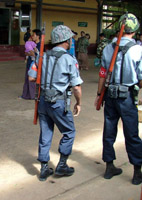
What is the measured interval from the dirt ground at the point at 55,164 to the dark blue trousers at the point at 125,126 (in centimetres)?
35

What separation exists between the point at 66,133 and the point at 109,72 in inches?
33.2

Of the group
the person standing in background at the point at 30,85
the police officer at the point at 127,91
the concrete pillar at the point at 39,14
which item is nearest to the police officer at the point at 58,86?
the police officer at the point at 127,91

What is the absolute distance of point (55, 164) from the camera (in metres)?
4.00

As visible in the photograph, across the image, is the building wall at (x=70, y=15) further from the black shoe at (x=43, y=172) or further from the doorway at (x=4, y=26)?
the black shoe at (x=43, y=172)

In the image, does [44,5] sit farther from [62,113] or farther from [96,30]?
[62,113]

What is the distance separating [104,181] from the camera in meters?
3.58

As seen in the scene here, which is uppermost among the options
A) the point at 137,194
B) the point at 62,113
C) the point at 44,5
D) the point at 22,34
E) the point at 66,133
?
the point at 44,5

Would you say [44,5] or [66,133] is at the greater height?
[44,5]

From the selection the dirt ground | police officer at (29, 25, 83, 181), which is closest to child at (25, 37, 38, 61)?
the dirt ground

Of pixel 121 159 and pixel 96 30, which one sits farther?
pixel 96 30

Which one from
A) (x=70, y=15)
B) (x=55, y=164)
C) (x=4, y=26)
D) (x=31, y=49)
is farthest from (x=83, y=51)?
(x=55, y=164)

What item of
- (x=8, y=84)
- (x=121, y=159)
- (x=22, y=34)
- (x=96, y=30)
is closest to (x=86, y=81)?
(x=8, y=84)

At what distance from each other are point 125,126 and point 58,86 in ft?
2.87

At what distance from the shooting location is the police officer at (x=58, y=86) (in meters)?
3.28
